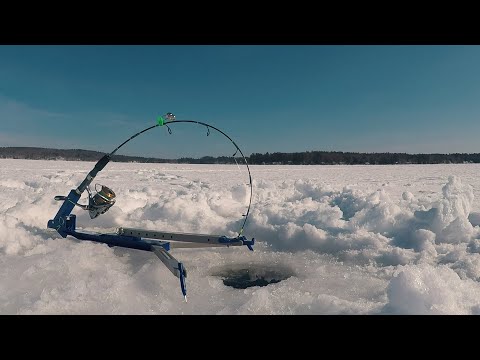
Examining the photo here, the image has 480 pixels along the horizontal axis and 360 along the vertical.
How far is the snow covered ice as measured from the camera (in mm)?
2838

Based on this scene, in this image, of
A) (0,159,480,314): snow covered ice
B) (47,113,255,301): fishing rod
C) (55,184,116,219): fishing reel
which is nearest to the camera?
(0,159,480,314): snow covered ice

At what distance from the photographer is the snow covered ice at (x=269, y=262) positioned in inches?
112

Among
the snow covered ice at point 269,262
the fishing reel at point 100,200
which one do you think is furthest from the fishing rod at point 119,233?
the snow covered ice at point 269,262

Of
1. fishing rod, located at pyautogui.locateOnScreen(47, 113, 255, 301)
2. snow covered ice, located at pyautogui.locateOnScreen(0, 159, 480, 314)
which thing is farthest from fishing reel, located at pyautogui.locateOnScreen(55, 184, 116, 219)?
snow covered ice, located at pyautogui.locateOnScreen(0, 159, 480, 314)

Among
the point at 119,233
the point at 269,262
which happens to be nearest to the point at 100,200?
the point at 119,233

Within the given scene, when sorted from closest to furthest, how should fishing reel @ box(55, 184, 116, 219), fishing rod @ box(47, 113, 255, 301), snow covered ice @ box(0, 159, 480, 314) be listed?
snow covered ice @ box(0, 159, 480, 314), fishing rod @ box(47, 113, 255, 301), fishing reel @ box(55, 184, 116, 219)

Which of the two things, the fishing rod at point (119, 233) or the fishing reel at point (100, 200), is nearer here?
the fishing rod at point (119, 233)

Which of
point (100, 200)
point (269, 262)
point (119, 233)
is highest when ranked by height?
point (100, 200)

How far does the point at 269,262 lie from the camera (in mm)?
4441

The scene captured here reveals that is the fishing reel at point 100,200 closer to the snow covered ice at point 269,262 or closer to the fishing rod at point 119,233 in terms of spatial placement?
the fishing rod at point 119,233

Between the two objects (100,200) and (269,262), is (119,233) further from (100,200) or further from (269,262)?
(269,262)

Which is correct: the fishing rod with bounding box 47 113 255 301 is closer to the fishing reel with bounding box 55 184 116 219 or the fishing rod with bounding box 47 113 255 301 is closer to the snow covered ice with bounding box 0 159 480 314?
the fishing reel with bounding box 55 184 116 219

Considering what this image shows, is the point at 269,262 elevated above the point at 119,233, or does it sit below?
below

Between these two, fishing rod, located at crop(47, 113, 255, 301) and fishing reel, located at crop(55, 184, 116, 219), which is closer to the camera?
fishing rod, located at crop(47, 113, 255, 301)
